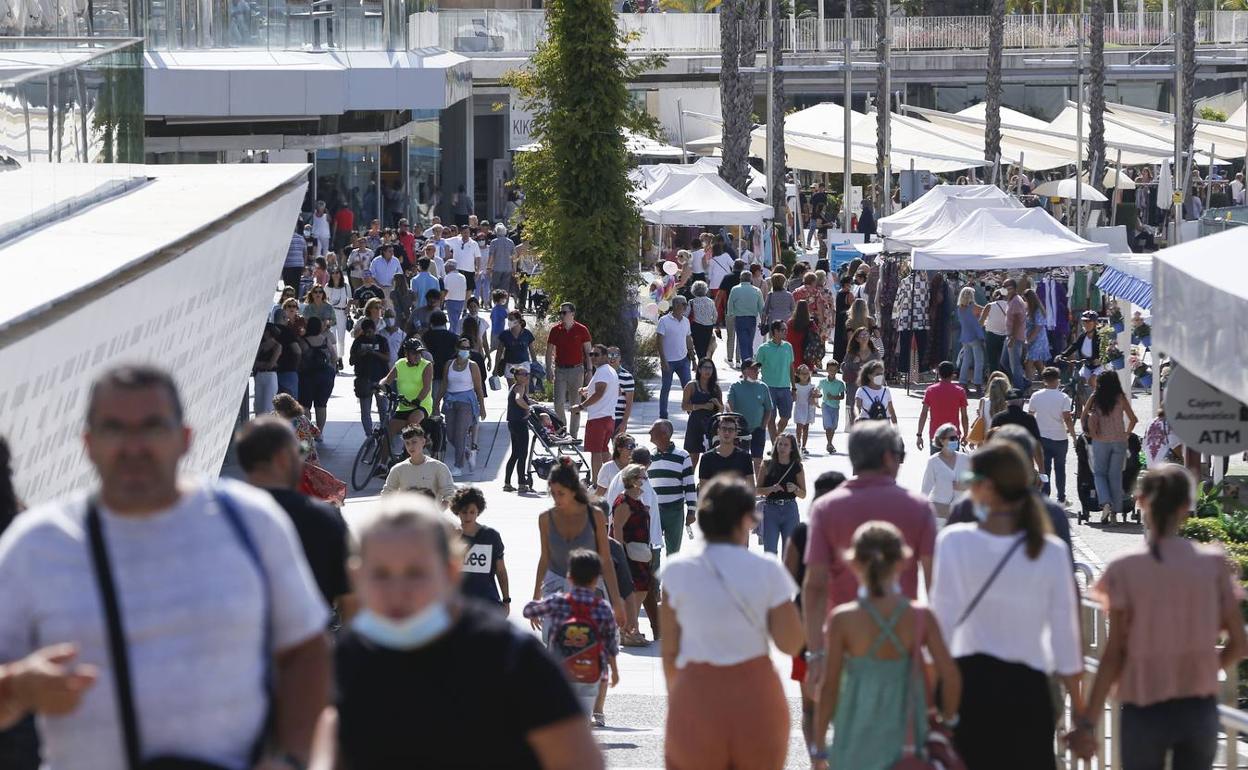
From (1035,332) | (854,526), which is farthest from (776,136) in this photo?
(854,526)

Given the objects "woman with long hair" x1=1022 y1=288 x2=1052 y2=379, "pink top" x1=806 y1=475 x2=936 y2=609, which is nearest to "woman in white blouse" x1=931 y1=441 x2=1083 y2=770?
"pink top" x1=806 y1=475 x2=936 y2=609

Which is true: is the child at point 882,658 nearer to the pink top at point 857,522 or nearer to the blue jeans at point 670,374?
the pink top at point 857,522

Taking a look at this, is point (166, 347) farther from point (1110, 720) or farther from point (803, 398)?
point (803, 398)

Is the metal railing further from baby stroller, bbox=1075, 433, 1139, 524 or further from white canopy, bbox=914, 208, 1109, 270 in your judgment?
white canopy, bbox=914, 208, 1109, 270

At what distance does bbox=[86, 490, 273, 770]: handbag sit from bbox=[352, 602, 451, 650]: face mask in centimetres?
27

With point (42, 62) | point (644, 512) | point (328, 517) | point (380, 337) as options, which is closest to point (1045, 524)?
point (328, 517)

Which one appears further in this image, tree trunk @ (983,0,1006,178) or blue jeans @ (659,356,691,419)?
tree trunk @ (983,0,1006,178)

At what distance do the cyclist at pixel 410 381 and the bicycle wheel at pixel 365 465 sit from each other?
654 millimetres

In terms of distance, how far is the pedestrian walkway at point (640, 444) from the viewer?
33.8 ft

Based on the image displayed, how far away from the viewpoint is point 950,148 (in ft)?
163

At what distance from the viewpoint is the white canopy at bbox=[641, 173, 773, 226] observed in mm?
32938

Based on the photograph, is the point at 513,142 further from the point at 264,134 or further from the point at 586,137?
the point at 586,137

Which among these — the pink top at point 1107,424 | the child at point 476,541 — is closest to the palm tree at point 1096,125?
the pink top at point 1107,424

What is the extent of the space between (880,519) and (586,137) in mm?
20097
